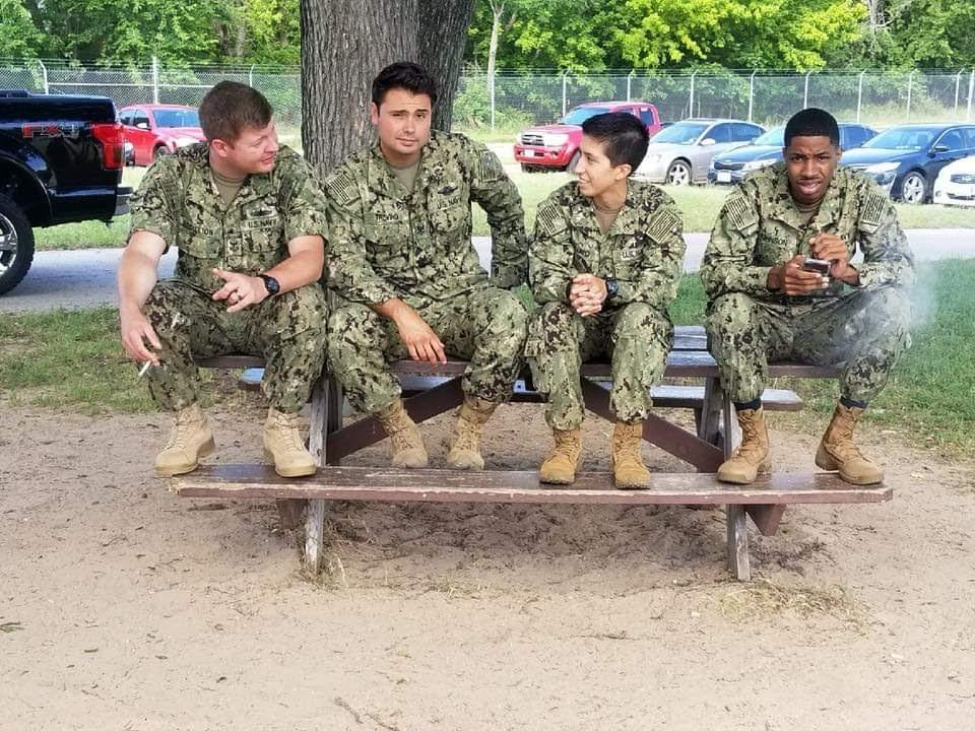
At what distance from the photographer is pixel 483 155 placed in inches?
175

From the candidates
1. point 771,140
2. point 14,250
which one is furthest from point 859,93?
point 14,250

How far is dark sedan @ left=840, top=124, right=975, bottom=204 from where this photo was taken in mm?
19094

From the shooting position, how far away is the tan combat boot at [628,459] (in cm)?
376

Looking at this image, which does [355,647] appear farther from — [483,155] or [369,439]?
[483,155]

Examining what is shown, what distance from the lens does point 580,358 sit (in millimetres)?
4023

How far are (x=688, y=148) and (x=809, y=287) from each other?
19.6 meters

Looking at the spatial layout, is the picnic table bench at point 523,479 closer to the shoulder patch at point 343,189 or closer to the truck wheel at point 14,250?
the shoulder patch at point 343,189

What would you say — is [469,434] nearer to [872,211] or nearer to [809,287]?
[809,287]

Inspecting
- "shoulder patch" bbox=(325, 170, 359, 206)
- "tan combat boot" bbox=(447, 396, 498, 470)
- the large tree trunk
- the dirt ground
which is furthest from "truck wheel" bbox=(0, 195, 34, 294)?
"tan combat boot" bbox=(447, 396, 498, 470)

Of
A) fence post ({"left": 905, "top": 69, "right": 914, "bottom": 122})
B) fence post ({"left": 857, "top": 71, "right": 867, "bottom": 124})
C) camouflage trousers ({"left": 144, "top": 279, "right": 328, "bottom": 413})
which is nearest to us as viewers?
camouflage trousers ({"left": 144, "top": 279, "right": 328, "bottom": 413})

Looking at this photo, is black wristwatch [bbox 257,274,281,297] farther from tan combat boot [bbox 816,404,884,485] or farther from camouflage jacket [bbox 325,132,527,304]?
tan combat boot [bbox 816,404,884,485]

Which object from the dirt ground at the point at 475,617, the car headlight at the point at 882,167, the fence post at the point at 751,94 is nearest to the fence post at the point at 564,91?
the fence post at the point at 751,94

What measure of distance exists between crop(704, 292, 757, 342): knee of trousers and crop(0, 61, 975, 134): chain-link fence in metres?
28.1

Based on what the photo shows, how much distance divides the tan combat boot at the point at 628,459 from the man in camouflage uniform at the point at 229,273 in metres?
1.03
